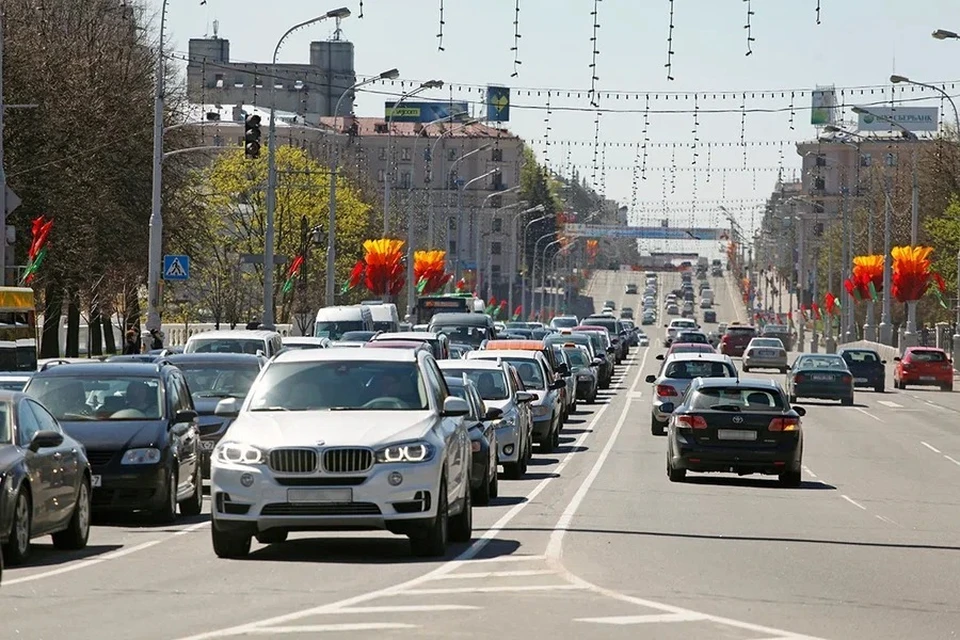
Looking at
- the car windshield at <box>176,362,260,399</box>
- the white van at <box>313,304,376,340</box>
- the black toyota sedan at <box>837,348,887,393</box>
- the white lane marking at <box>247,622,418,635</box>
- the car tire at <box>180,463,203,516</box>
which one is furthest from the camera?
the black toyota sedan at <box>837,348,887,393</box>

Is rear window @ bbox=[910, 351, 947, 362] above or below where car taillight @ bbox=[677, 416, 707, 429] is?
below

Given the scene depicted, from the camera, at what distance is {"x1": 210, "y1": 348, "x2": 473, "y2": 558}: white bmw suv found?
15.6m

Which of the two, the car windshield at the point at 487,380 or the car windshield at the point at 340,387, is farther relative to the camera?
the car windshield at the point at 487,380

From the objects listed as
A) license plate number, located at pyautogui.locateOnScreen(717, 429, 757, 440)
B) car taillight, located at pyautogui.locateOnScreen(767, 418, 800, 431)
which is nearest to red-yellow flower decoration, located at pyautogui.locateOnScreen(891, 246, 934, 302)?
car taillight, located at pyautogui.locateOnScreen(767, 418, 800, 431)

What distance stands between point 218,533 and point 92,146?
46427 millimetres

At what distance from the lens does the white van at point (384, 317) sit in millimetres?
58969

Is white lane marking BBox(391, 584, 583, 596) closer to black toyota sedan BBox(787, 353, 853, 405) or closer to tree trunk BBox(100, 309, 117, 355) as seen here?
black toyota sedan BBox(787, 353, 853, 405)

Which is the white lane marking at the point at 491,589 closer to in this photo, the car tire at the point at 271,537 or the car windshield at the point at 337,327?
the car tire at the point at 271,537

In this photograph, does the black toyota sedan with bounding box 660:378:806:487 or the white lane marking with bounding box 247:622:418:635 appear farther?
the black toyota sedan with bounding box 660:378:806:487

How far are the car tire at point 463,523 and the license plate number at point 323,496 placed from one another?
184 centimetres

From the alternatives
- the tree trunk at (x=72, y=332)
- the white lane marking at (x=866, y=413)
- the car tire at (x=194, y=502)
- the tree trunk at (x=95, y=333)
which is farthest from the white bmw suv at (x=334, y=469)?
the tree trunk at (x=72, y=332)

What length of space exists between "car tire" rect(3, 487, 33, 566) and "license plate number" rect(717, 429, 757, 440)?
12916 mm

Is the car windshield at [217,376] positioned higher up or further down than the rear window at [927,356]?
higher up

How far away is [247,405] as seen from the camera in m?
16.8
